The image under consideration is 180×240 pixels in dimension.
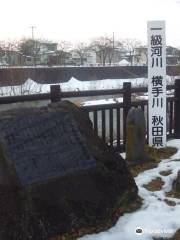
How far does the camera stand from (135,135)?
5.80 metres

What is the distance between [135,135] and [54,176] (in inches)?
87.4

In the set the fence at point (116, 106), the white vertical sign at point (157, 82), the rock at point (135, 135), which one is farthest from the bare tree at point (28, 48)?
the rock at point (135, 135)

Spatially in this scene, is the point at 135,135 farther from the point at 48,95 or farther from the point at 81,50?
the point at 81,50

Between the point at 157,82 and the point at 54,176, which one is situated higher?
the point at 157,82

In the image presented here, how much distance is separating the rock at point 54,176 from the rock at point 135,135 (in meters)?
1.24

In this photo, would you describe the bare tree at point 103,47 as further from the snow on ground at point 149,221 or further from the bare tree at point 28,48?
the snow on ground at point 149,221

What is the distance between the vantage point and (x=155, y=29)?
6.74 meters

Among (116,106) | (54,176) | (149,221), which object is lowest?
(149,221)

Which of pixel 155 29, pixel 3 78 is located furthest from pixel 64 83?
pixel 155 29

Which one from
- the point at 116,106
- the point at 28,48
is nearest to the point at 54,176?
the point at 116,106

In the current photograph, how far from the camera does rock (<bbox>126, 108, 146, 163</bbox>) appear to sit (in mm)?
5762

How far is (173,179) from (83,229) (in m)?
1.71

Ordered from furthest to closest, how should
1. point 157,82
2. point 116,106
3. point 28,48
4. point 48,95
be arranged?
point 28,48 → point 157,82 → point 116,106 → point 48,95

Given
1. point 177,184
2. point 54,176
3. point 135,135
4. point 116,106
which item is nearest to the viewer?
point 54,176
